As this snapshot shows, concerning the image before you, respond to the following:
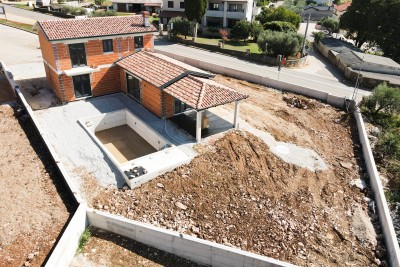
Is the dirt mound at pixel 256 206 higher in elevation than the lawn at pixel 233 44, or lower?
lower

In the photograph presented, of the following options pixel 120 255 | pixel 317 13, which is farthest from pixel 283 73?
pixel 317 13

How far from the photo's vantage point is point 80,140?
75.3 ft

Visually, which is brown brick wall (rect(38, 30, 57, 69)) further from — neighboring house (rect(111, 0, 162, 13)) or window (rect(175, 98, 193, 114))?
neighboring house (rect(111, 0, 162, 13))

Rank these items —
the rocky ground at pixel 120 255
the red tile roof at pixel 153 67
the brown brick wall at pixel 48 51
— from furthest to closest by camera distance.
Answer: the brown brick wall at pixel 48 51 < the red tile roof at pixel 153 67 < the rocky ground at pixel 120 255

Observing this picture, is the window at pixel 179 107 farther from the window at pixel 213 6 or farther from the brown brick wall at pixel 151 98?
the window at pixel 213 6

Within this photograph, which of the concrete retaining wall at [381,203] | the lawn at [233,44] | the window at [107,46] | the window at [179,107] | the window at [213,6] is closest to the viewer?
the concrete retaining wall at [381,203]

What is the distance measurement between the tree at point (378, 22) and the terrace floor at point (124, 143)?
38232 millimetres

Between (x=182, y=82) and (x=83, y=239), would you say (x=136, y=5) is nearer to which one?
(x=182, y=82)

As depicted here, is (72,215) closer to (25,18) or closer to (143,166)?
(143,166)

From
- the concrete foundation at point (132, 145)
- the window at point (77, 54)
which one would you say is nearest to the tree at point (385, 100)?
the concrete foundation at point (132, 145)

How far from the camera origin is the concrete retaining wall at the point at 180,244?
577 inches

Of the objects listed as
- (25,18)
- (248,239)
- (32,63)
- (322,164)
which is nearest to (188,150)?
(248,239)

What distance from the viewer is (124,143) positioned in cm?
2489

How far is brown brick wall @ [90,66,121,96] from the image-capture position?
94.1 ft
